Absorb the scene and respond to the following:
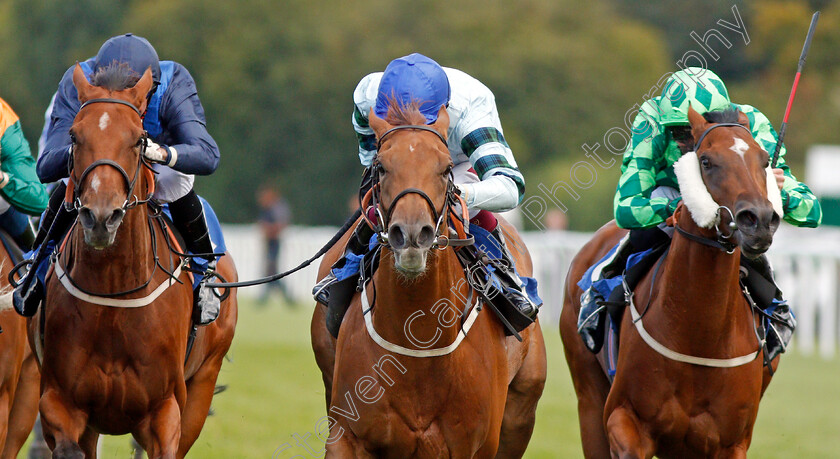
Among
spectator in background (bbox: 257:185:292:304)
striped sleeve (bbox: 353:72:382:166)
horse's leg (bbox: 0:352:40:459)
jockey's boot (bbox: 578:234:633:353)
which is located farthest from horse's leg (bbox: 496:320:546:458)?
spectator in background (bbox: 257:185:292:304)

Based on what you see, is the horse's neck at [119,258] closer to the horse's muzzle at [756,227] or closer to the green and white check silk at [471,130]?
the green and white check silk at [471,130]

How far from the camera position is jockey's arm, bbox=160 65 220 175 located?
18.2 ft

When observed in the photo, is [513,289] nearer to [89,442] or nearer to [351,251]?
[351,251]

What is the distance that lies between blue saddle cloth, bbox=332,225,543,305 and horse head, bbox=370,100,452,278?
660 mm

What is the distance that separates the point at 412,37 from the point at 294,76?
12.9ft

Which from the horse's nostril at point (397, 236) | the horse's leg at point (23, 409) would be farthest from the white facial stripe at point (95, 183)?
the horse's leg at point (23, 409)

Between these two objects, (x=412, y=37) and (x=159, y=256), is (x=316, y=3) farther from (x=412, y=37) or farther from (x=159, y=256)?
(x=159, y=256)

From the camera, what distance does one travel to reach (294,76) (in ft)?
117

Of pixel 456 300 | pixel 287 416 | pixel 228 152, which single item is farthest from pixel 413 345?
pixel 228 152

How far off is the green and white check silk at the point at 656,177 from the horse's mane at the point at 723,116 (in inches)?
5.5

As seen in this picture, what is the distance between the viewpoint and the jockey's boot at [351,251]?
5461 mm

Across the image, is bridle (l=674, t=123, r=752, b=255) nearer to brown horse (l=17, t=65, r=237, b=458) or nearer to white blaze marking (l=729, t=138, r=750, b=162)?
white blaze marking (l=729, t=138, r=750, b=162)

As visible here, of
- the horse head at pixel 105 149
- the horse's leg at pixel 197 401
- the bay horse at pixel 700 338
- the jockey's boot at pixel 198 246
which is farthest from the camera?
the horse's leg at pixel 197 401

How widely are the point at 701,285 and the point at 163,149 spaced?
2.45 metres
